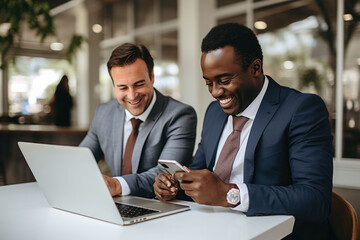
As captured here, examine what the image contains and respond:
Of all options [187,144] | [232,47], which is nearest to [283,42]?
[187,144]

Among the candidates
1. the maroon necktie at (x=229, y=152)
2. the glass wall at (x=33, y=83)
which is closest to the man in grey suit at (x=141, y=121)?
the maroon necktie at (x=229, y=152)

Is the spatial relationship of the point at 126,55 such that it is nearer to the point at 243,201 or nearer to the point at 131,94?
the point at 131,94

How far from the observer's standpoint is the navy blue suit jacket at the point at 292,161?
1196 mm

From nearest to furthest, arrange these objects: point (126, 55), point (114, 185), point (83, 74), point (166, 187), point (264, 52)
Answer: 1. point (166, 187)
2. point (114, 185)
3. point (126, 55)
4. point (264, 52)
5. point (83, 74)

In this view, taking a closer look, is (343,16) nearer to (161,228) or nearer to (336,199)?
(336,199)

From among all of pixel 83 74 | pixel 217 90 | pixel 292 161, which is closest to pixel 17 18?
pixel 217 90

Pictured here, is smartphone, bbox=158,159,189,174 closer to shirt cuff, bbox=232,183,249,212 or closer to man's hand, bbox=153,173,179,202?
man's hand, bbox=153,173,179,202

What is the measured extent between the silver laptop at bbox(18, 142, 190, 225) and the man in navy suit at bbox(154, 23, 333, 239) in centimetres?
16

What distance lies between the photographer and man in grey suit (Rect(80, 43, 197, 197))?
1.81m

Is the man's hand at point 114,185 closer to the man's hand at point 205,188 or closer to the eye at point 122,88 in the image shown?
the man's hand at point 205,188

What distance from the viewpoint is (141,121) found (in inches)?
77.0

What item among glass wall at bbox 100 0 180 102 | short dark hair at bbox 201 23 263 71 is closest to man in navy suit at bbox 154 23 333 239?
short dark hair at bbox 201 23 263 71

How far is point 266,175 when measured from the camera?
138 cm

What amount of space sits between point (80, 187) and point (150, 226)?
0.83 ft
